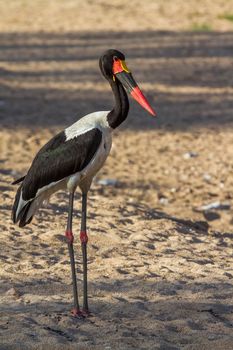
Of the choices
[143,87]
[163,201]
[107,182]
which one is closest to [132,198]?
[163,201]

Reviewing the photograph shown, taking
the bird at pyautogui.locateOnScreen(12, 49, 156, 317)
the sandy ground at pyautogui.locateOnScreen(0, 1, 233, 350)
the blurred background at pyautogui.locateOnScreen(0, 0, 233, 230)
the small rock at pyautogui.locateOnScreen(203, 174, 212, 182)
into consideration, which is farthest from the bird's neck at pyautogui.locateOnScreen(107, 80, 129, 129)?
the small rock at pyautogui.locateOnScreen(203, 174, 212, 182)

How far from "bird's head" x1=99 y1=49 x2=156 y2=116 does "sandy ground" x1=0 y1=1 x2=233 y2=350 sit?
1298 mm

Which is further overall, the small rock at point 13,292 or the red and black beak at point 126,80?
the small rock at point 13,292

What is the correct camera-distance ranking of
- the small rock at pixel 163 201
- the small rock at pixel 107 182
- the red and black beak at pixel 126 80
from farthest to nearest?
the small rock at pixel 107 182 < the small rock at pixel 163 201 < the red and black beak at pixel 126 80

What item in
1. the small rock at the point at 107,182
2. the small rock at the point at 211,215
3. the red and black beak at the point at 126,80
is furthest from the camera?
the small rock at the point at 107,182

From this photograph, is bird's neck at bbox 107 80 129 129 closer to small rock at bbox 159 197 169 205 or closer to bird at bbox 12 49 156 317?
bird at bbox 12 49 156 317

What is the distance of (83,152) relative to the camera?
19.8 ft

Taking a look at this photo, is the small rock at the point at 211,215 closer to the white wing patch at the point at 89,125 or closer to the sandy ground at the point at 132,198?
the sandy ground at the point at 132,198

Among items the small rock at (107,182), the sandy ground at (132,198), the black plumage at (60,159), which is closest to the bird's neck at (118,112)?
the black plumage at (60,159)

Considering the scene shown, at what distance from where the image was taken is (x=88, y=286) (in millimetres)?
6711

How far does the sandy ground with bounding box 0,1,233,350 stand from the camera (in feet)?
19.8

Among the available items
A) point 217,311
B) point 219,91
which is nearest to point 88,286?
point 217,311

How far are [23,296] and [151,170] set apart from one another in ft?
16.6

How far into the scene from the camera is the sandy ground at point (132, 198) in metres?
6.04
